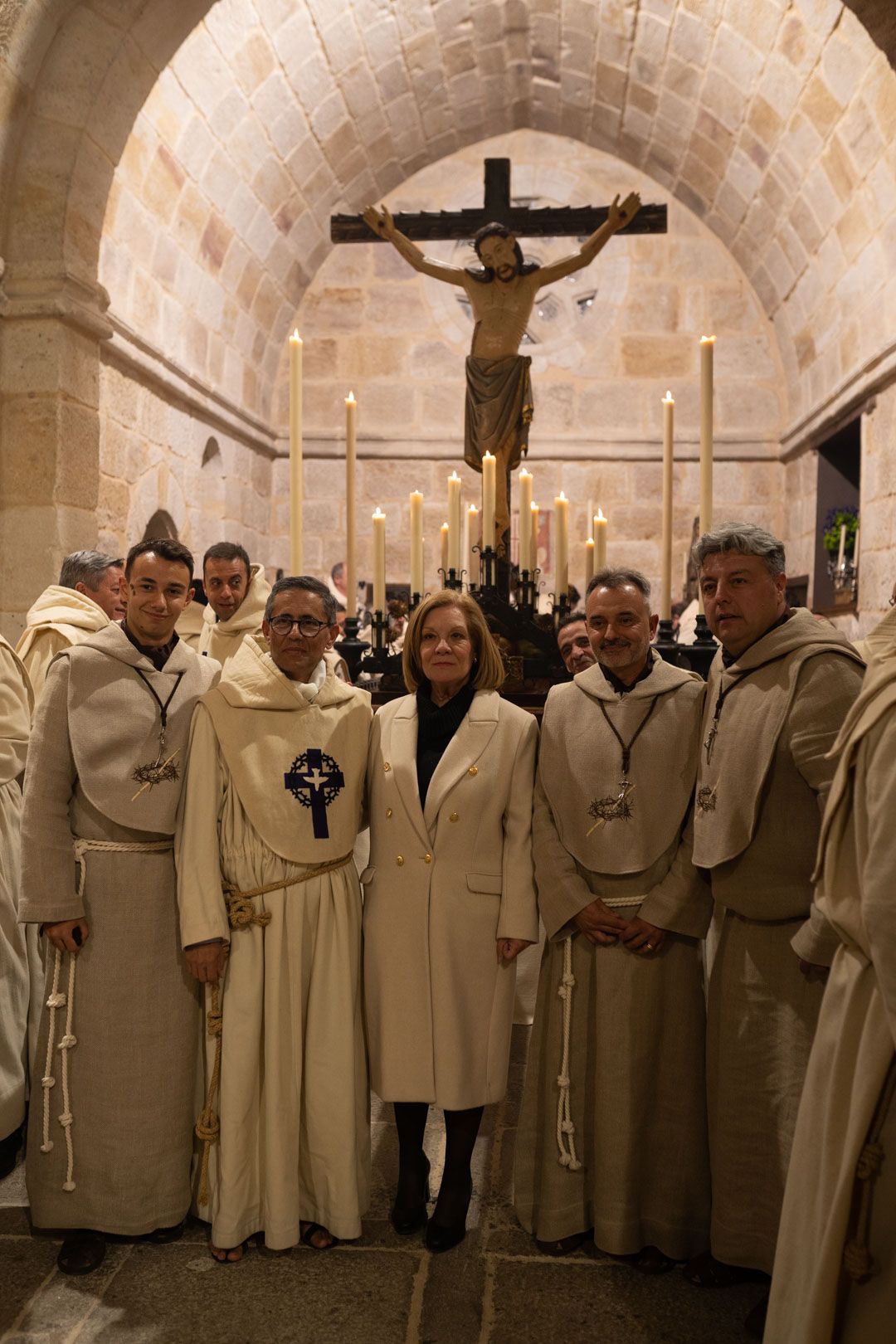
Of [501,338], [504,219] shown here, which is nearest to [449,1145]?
[501,338]

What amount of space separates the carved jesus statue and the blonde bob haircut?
133 cm

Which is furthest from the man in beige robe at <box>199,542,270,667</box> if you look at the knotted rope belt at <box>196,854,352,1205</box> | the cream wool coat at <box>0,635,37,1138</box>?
the knotted rope belt at <box>196,854,352,1205</box>

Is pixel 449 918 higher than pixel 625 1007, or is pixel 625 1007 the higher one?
pixel 449 918

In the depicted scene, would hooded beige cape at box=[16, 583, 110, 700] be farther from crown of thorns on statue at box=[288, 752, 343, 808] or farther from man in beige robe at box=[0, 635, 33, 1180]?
crown of thorns on statue at box=[288, 752, 343, 808]

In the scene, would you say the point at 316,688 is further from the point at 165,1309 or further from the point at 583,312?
the point at 583,312

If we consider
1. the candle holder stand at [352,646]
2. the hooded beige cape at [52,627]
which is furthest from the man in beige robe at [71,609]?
the candle holder stand at [352,646]

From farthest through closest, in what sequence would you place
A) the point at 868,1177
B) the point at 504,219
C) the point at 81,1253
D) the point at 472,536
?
the point at 472,536, the point at 504,219, the point at 81,1253, the point at 868,1177

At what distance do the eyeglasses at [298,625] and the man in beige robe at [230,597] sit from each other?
1375 millimetres

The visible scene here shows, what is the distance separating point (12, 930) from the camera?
3.27 meters

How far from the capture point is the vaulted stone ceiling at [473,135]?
7.05 metres

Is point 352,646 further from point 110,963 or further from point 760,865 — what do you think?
point 760,865

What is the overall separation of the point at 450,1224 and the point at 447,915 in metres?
0.79

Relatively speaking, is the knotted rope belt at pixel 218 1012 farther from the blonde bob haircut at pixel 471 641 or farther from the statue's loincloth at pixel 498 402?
the statue's loincloth at pixel 498 402

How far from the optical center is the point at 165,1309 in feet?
8.16
